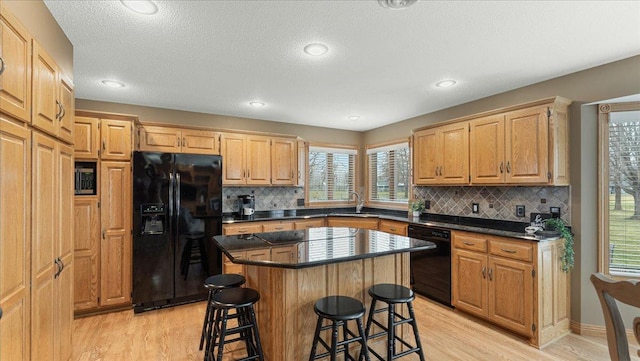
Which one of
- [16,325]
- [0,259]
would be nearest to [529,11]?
[0,259]

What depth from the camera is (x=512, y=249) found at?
9.53ft

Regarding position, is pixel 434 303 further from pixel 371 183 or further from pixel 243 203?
pixel 243 203

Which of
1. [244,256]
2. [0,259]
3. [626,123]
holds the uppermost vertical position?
[626,123]

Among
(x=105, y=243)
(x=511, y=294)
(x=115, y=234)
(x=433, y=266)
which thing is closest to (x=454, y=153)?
(x=433, y=266)

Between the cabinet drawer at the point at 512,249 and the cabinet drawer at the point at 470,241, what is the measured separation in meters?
0.08

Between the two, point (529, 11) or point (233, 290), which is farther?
point (233, 290)

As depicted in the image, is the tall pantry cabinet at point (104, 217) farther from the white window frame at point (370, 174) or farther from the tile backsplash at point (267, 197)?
the white window frame at point (370, 174)

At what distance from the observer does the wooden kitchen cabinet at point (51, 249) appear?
1619 mm

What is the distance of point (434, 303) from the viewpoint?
3.72 metres

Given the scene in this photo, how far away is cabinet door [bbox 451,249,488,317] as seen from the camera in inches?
124

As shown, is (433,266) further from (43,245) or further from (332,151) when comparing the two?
(43,245)

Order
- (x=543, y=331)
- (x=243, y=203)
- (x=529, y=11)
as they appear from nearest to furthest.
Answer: (x=529, y=11), (x=543, y=331), (x=243, y=203)

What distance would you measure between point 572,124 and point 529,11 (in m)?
1.64

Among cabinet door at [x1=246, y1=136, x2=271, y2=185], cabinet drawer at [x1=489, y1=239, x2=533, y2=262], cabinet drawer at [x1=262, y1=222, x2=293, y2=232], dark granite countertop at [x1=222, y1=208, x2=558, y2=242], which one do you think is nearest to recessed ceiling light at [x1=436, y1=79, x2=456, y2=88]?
dark granite countertop at [x1=222, y1=208, x2=558, y2=242]
